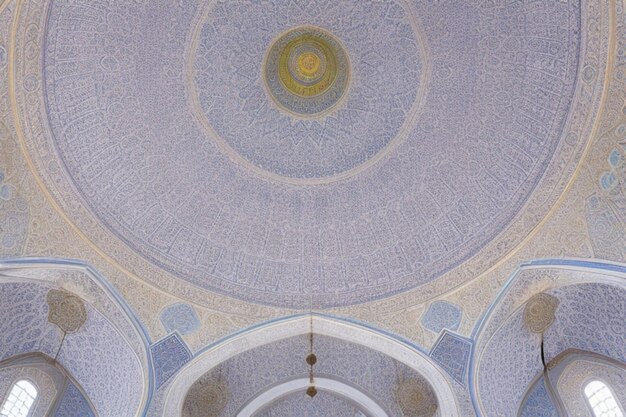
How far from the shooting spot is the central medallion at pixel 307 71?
998 cm

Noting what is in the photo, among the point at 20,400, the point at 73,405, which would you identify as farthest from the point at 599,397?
the point at 20,400

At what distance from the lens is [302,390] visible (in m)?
9.77

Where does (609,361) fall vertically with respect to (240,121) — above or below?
below

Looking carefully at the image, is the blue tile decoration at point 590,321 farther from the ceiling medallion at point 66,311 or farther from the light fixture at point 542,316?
the ceiling medallion at point 66,311

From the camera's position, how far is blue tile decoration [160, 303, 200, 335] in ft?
29.4

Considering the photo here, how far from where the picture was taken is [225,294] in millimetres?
9555

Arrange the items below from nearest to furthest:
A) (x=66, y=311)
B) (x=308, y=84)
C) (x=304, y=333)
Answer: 1. (x=66, y=311)
2. (x=304, y=333)
3. (x=308, y=84)

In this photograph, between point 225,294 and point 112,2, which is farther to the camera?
point 225,294

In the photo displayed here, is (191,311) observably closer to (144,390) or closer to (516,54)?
(144,390)

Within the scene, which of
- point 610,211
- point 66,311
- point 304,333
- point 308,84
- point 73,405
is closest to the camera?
point 610,211

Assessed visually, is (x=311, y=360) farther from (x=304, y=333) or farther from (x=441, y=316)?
(x=441, y=316)

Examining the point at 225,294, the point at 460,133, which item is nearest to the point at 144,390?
the point at 225,294

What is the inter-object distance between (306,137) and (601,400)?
6918mm

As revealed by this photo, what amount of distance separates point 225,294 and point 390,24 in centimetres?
578
